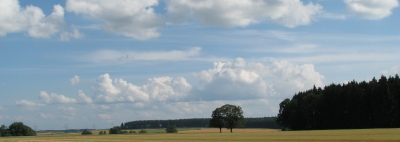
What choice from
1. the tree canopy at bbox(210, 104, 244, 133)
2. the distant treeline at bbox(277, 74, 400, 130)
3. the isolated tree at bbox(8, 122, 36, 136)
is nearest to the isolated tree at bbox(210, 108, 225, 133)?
the tree canopy at bbox(210, 104, 244, 133)

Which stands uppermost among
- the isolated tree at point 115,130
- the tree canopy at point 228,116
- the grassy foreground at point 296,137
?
the tree canopy at point 228,116

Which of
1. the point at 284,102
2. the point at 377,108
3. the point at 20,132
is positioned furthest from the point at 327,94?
the point at 20,132

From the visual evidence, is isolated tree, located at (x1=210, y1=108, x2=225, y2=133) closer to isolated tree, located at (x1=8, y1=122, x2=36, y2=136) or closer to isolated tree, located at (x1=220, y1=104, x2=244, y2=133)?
isolated tree, located at (x1=220, y1=104, x2=244, y2=133)

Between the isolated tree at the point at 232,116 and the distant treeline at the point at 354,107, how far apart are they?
20829mm

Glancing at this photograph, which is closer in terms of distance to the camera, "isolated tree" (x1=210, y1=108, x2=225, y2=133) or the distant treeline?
the distant treeline

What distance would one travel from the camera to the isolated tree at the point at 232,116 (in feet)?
478

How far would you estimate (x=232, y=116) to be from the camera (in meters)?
147

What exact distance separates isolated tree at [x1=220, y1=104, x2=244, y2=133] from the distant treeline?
68.3 feet

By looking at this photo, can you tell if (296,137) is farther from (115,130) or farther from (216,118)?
(115,130)

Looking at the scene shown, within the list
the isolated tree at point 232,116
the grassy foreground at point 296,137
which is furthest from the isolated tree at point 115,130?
the grassy foreground at point 296,137

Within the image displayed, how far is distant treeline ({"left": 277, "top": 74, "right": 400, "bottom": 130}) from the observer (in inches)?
4141

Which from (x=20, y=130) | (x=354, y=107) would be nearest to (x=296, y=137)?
(x=354, y=107)

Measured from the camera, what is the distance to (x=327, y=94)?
119062 mm

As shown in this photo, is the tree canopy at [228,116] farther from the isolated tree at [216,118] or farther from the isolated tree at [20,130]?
the isolated tree at [20,130]
